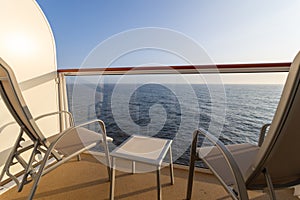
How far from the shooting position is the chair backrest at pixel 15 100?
871 millimetres

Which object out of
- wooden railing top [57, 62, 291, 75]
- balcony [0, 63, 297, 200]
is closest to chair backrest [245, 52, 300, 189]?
balcony [0, 63, 297, 200]

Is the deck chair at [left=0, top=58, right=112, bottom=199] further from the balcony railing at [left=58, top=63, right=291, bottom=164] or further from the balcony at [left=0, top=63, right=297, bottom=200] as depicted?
the balcony railing at [left=58, top=63, right=291, bottom=164]

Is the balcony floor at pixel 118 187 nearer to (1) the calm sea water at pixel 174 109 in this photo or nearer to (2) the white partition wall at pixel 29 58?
(1) the calm sea water at pixel 174 109

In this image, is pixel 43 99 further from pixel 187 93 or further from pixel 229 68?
pixel 229 68

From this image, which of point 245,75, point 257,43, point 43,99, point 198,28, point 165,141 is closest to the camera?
point 165,141

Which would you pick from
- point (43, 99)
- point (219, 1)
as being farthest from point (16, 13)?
point (219, 1)

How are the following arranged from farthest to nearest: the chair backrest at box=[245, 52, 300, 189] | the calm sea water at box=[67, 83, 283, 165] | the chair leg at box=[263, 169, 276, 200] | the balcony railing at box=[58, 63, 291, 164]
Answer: the calm sea water at box=[67, 83, 283, 165]
the balcony railing at box=[58, 63, 291, 164]
the chair leg at box=[263, 169, 276, 200]
the chair backrest at box=[245, 52, 300, 189]

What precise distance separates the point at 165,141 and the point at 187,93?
107 centimetres

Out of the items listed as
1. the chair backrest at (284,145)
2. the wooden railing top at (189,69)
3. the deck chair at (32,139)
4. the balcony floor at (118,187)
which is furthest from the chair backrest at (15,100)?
the chair backrest at (284,145)

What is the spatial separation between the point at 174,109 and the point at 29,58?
6.51 feet

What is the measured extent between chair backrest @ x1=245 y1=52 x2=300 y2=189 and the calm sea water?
111 cm

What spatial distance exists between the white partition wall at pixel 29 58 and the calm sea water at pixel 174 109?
0.33 metres

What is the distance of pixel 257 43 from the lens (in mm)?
5508

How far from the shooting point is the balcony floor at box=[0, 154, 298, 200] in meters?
1.33
